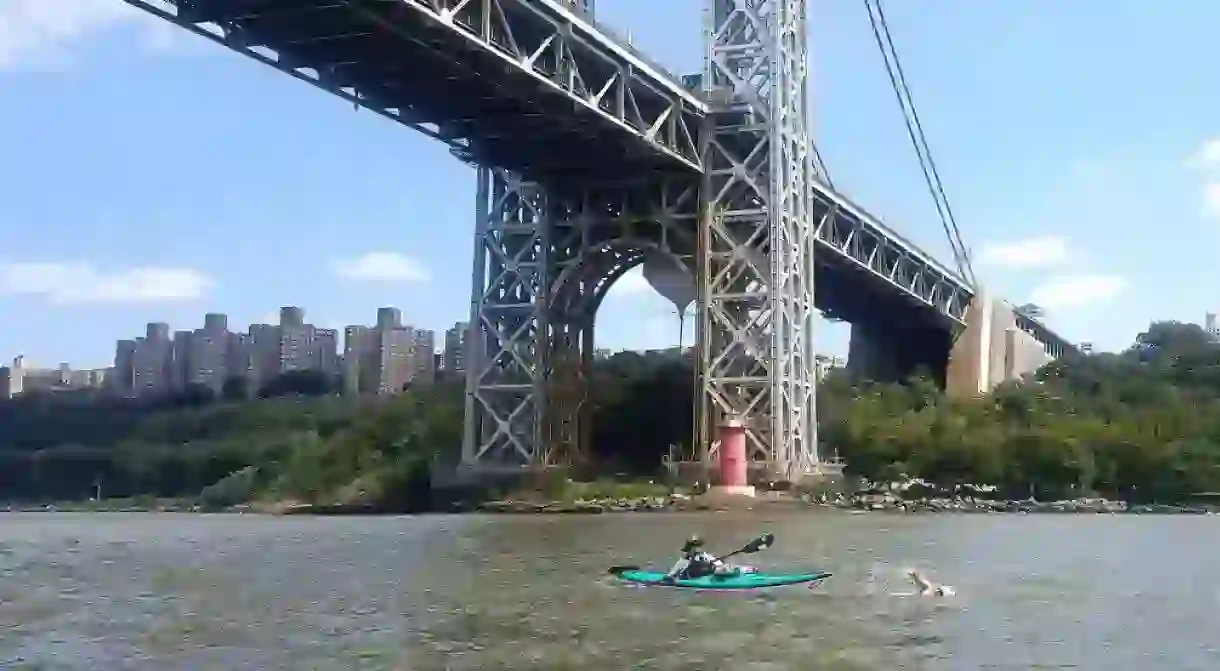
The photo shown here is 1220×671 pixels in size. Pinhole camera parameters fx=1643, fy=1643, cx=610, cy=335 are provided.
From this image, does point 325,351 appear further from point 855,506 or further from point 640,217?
point 855,506

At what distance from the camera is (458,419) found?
70062 mm

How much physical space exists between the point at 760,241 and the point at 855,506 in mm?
10152

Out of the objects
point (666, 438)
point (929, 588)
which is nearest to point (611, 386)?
point (666, 438)

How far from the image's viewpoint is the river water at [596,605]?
65.6ft

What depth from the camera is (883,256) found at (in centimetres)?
7756

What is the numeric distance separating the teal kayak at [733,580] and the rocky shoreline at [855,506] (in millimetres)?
24563

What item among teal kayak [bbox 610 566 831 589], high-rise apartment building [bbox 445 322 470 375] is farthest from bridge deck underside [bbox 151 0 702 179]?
high-rise apartment building [bbox 445 322 470 375]

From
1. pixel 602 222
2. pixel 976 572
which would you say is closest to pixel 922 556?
pixel 976 572

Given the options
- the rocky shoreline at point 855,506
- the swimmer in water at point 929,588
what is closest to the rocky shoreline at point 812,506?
the rocky shoreline at point 855,506

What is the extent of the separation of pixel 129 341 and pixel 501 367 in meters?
79.3

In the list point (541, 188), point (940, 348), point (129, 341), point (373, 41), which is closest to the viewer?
point (373, 41)

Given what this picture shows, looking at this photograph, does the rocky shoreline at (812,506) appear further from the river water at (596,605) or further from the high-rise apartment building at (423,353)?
the high-rise apartment building at (423,353)

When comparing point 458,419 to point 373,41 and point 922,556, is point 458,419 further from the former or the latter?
point 922,556

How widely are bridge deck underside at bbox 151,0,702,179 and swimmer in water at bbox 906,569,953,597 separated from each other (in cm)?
1930
